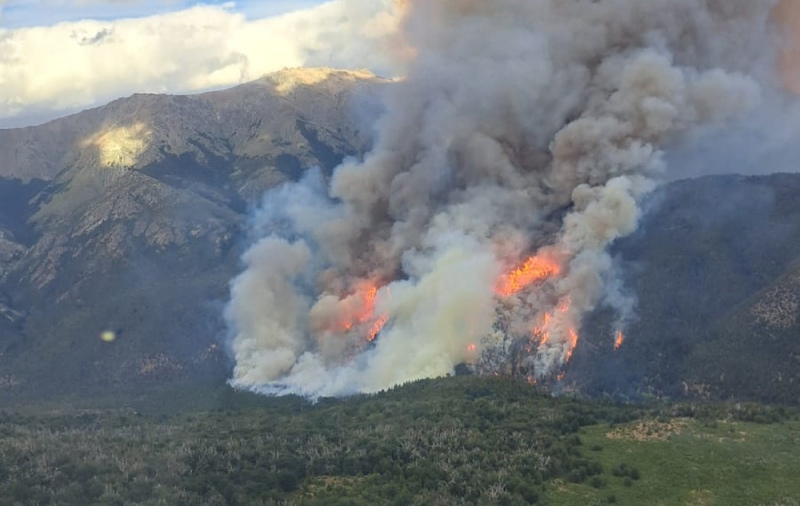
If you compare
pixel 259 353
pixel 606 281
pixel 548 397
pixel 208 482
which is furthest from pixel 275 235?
pixel 208 482

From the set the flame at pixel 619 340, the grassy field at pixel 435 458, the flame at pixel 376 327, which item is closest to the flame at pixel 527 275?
the flame at pixel 619 340

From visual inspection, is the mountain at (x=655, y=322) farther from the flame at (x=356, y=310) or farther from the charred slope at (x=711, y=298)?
the flame at (x=356, y=310)

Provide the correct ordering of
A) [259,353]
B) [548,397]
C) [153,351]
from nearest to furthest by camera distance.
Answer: [548,397] < [259,353] < [153,351]

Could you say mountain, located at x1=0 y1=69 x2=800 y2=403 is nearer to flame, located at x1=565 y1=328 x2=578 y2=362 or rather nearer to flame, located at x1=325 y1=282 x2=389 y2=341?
flame, located at x1=565 y1=328 x2=578 y2=362

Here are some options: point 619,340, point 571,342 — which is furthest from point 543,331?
point 619,340

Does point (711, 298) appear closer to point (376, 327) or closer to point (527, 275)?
Answer: point (527, 275)

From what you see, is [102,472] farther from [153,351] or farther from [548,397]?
[153,351]
